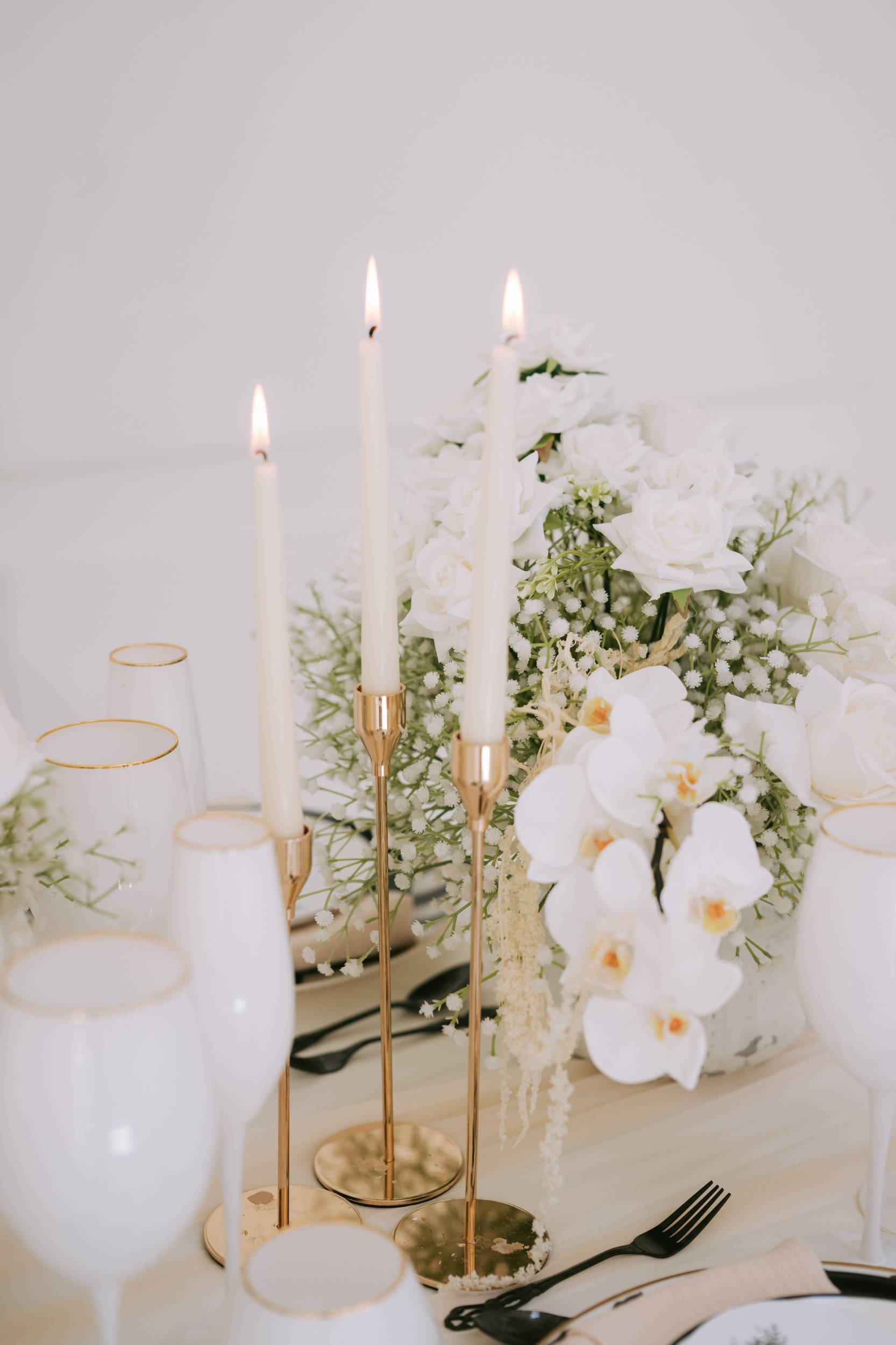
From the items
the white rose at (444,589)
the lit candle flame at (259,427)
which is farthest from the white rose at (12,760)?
the white rose at (444,589)

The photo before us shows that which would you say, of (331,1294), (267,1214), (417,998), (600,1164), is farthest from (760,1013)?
(331,1294)

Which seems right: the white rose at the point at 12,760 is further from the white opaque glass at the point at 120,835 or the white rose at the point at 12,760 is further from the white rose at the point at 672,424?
the white rose at the point at 672,424

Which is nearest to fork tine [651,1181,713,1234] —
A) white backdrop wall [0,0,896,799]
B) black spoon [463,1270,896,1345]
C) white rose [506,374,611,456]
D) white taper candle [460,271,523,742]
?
black spoon [463,1270,896,1345]

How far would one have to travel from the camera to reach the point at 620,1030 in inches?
22.3

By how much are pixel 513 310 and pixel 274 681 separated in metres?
0.24

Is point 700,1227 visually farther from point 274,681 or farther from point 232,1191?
point 274,681

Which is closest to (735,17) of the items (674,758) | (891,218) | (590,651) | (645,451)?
(891,218)

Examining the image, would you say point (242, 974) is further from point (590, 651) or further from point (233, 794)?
point (233, 794)

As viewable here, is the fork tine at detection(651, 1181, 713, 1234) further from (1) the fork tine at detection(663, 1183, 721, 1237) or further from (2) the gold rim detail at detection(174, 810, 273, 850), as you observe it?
(2) the gold rim detail at detection(174, 810, 273, 850)

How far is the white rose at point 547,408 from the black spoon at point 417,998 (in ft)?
1.52

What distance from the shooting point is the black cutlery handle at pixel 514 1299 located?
613mm

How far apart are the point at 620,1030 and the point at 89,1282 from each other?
27cm

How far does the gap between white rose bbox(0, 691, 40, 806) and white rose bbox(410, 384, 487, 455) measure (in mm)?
460

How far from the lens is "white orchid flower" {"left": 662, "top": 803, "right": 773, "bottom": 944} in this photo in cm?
57
